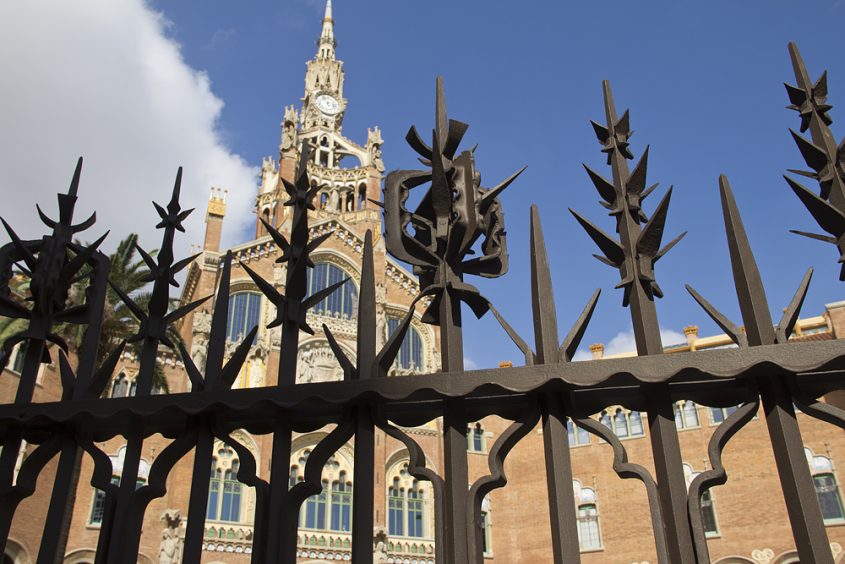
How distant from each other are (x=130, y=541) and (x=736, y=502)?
28360 mm

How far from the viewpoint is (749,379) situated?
3.19m

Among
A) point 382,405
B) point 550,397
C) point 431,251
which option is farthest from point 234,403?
point 550,397

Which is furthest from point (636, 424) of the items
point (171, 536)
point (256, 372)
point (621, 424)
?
point (171, 536)

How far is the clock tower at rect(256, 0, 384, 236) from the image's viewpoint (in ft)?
146

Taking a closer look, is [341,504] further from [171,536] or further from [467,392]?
[467,392]

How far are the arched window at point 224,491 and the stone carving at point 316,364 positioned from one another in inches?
180

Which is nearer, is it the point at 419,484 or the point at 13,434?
the point at 13,434

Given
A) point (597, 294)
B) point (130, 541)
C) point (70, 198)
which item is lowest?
point (130, 541)

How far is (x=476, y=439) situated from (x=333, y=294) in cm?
906

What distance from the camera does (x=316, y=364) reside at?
3238cm

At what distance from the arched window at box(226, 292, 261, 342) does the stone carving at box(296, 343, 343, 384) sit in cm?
248

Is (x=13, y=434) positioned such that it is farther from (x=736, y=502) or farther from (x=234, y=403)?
(x=736, y=502)

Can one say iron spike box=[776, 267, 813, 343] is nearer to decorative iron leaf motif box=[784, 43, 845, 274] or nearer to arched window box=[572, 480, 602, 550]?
decorative iron leaf motif box=[784, 43, 845, 274]

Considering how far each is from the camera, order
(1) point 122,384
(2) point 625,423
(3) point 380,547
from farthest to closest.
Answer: (2) point 625,423
(1) point 122,384
(3) point 380,547
